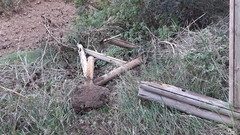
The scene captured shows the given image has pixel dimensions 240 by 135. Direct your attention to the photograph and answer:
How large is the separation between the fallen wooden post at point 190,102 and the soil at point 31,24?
213cm

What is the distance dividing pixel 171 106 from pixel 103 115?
0.77 meters

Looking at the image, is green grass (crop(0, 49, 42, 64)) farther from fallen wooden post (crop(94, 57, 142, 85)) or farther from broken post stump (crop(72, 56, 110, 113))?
broken post stump (crop(72, 56, 110, 113))

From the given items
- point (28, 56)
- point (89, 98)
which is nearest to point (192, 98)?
point (89, 98)

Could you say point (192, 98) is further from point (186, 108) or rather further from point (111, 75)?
point (111, 75)

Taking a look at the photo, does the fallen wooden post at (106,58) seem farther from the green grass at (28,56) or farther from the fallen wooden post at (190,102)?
the fallen wooden post at (190,102)

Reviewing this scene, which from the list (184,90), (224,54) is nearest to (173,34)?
(224,54)

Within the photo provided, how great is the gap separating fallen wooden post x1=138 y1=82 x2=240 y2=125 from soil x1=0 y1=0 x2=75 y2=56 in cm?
213

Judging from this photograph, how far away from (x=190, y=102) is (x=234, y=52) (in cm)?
66

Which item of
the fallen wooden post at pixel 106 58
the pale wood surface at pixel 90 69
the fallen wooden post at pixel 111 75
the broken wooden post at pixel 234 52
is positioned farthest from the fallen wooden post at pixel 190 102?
the fallen wooden post at pixel 106 58

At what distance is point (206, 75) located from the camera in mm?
3480

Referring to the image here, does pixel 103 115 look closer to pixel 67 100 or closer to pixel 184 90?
pixel 67 100

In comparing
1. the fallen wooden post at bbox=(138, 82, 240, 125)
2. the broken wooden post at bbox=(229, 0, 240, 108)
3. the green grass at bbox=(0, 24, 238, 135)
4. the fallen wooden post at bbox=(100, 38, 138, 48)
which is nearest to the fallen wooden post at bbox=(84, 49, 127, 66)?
the fallen wooden post at bbox=(100, 38, 138, 48)

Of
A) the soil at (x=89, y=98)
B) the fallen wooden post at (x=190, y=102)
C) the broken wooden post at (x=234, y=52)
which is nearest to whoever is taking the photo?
the broken wooden post at (x=234, y=52)

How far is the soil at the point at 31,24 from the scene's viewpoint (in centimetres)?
572
